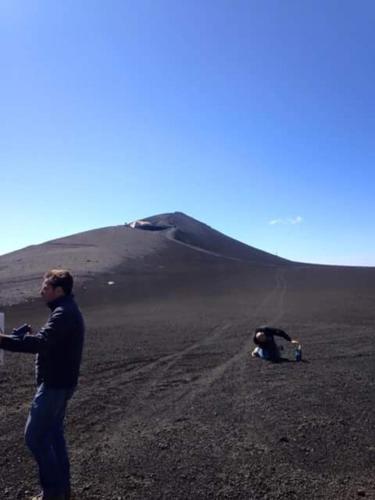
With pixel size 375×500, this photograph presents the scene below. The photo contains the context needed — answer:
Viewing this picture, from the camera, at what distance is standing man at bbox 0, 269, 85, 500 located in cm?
376

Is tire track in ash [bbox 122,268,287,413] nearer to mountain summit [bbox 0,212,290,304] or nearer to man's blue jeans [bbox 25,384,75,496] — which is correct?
man's blue jeans [bbox 25,384,75,496]

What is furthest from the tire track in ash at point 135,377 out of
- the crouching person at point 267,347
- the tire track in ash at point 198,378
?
the crouching person at point 267,347

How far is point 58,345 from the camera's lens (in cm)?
377

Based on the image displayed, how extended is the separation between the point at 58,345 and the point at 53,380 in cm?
27

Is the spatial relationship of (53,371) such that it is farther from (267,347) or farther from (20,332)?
(267,347)

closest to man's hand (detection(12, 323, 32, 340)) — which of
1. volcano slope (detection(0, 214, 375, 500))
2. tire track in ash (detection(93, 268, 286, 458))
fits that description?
volcano slope (detection(0, 214, 375, 500))

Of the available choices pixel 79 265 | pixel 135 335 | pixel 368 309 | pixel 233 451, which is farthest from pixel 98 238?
pixel 233 451

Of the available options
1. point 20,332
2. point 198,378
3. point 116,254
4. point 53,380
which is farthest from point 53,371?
point 116,254

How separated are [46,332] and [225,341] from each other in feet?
37.1

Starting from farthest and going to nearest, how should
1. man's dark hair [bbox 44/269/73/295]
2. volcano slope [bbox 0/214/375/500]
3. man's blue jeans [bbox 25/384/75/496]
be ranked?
volcano slope [bbox 0/214/375/500], man's dark hair [bbox 44/269/73/295], man's blue jeans [bbox 25/384/75/496]

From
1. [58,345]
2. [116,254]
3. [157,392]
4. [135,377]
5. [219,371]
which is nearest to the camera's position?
[58,345]

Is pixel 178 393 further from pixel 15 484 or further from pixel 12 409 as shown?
pixel 15 484

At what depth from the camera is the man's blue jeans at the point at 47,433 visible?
381 centimetres

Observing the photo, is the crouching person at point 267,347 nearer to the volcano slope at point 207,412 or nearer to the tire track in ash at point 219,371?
the volcano slope at point 207,412
